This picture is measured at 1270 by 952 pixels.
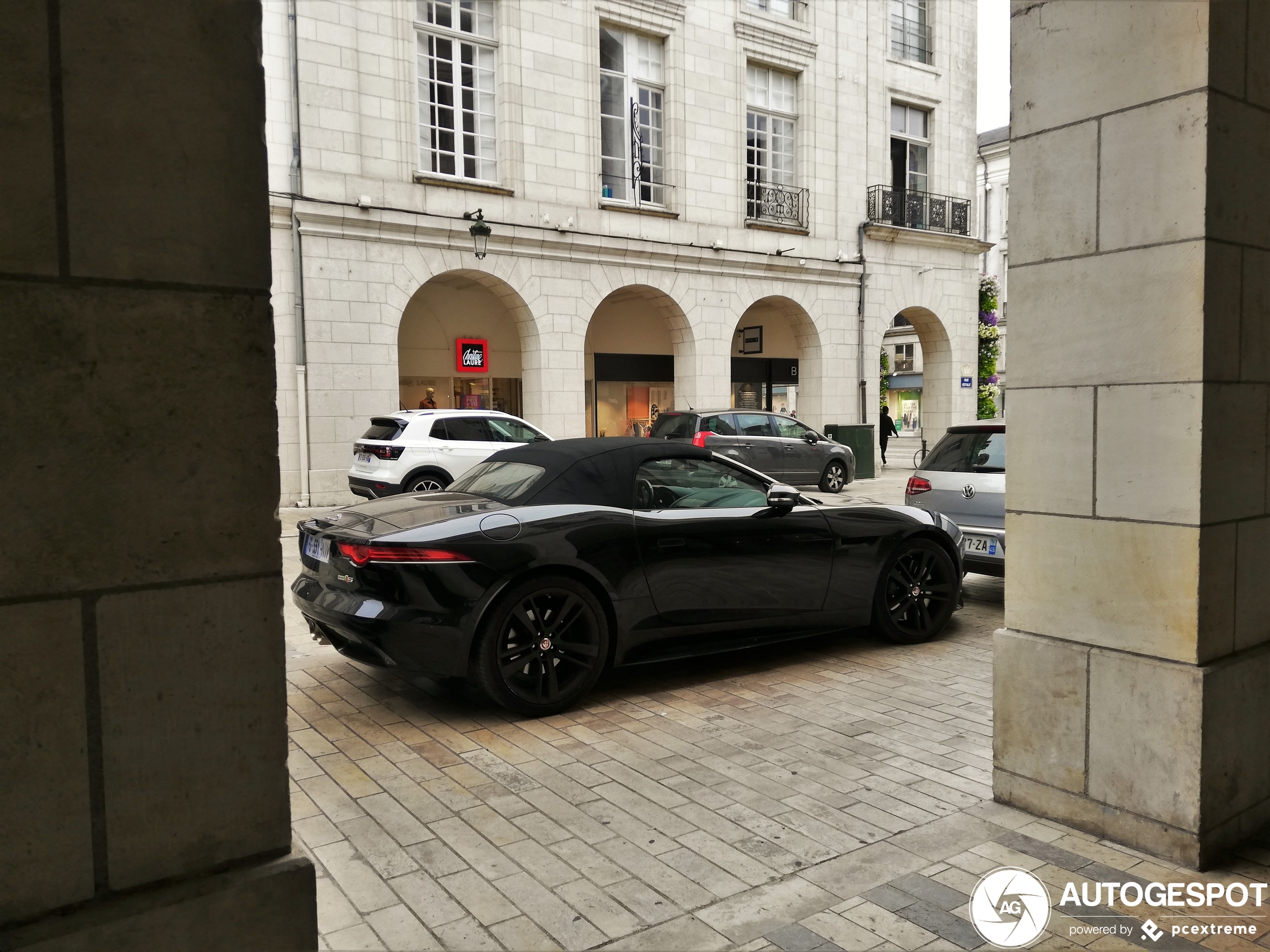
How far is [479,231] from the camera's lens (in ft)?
60.4

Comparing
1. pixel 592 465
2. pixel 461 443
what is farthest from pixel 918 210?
pixel 592 465

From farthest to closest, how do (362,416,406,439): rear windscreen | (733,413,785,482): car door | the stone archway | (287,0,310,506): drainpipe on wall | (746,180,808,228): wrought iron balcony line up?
the stone archway → (746,180,808,228): wrought iron balcony → (733,413,785,482): car door → (287,0,310,506): drainpipe on wall → (362,416,406,439): rear windscreen

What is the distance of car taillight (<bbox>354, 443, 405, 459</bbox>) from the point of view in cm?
1519

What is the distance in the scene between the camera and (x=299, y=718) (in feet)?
17.6

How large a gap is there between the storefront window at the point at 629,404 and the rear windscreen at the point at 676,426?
15.7 ft

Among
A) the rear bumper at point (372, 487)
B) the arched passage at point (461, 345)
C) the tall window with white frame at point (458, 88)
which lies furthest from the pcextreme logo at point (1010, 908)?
the tall window with white frame at point (458, 88)

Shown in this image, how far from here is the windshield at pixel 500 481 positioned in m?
5.76

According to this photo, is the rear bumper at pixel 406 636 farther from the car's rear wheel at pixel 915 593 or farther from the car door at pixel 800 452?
the car door at pixel 800 452

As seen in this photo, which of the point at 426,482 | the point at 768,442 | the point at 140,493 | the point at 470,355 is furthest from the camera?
the point at 470,355

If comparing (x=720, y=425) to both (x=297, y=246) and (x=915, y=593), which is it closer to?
(x=297, y=246)

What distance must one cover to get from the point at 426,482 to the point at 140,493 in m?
13.7

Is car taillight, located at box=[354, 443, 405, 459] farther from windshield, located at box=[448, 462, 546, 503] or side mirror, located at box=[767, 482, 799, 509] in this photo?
side mirror, located at box=[767, 482, 799, 509]

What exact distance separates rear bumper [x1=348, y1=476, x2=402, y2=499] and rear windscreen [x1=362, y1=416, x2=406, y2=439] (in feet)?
2.39

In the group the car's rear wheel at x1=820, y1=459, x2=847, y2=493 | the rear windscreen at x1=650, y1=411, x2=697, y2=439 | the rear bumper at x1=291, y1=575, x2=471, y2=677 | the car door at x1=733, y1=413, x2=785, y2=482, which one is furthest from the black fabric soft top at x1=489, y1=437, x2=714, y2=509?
the car's rear wheel at x1=820, y1=459, x2=847, y2=493
